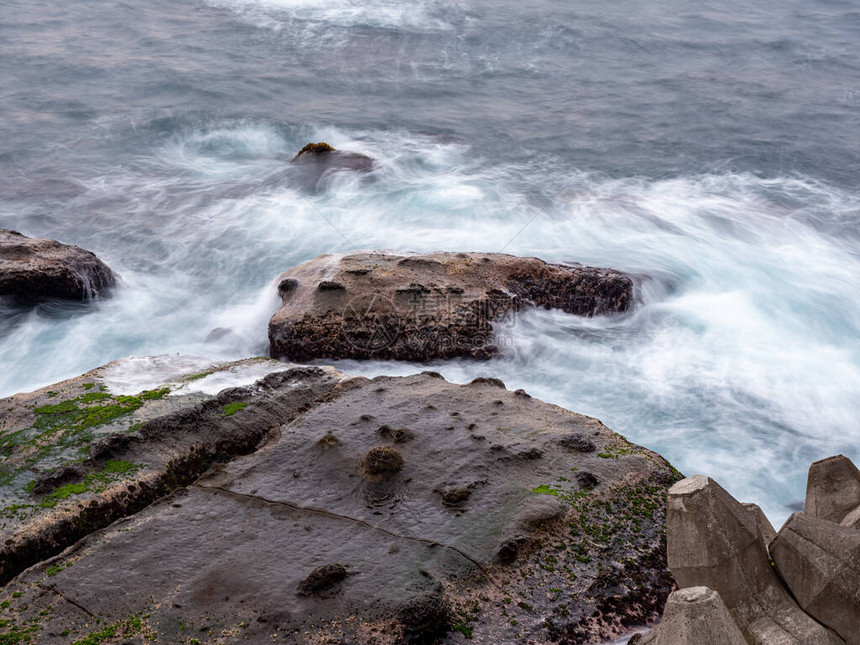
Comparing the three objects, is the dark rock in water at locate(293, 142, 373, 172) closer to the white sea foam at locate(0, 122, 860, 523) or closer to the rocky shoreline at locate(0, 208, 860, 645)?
the white sea foam at locate(0, 122, 860, 523)

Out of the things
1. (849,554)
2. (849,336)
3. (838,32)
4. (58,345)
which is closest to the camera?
(849,554)

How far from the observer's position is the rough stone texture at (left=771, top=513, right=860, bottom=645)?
3584 millimetres

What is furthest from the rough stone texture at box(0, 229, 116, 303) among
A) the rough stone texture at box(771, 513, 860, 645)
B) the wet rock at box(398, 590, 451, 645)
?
the rough stone texture at box(771, 513, 860, 645)

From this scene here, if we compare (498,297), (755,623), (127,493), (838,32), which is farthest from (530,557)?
(838,32)

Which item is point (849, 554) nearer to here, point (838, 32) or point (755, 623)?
point (755, 623)

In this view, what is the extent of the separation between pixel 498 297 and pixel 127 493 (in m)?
5.25

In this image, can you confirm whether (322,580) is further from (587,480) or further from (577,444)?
(577,444)

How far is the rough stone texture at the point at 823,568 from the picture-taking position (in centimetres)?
358

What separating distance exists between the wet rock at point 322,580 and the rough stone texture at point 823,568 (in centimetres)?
232

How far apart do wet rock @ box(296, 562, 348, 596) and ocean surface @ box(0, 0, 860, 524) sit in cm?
417

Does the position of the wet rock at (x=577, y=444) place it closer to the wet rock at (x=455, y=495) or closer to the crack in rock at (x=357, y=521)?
the wet rock at (x=455, y=495)

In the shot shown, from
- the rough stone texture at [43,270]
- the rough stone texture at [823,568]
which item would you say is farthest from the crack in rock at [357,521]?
the rough stone texture at [43,270]

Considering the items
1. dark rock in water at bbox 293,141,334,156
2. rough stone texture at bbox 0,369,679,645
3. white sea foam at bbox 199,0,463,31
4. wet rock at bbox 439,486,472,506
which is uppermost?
white sea foam at bbox 199,0,463,31

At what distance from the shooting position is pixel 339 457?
569cm
